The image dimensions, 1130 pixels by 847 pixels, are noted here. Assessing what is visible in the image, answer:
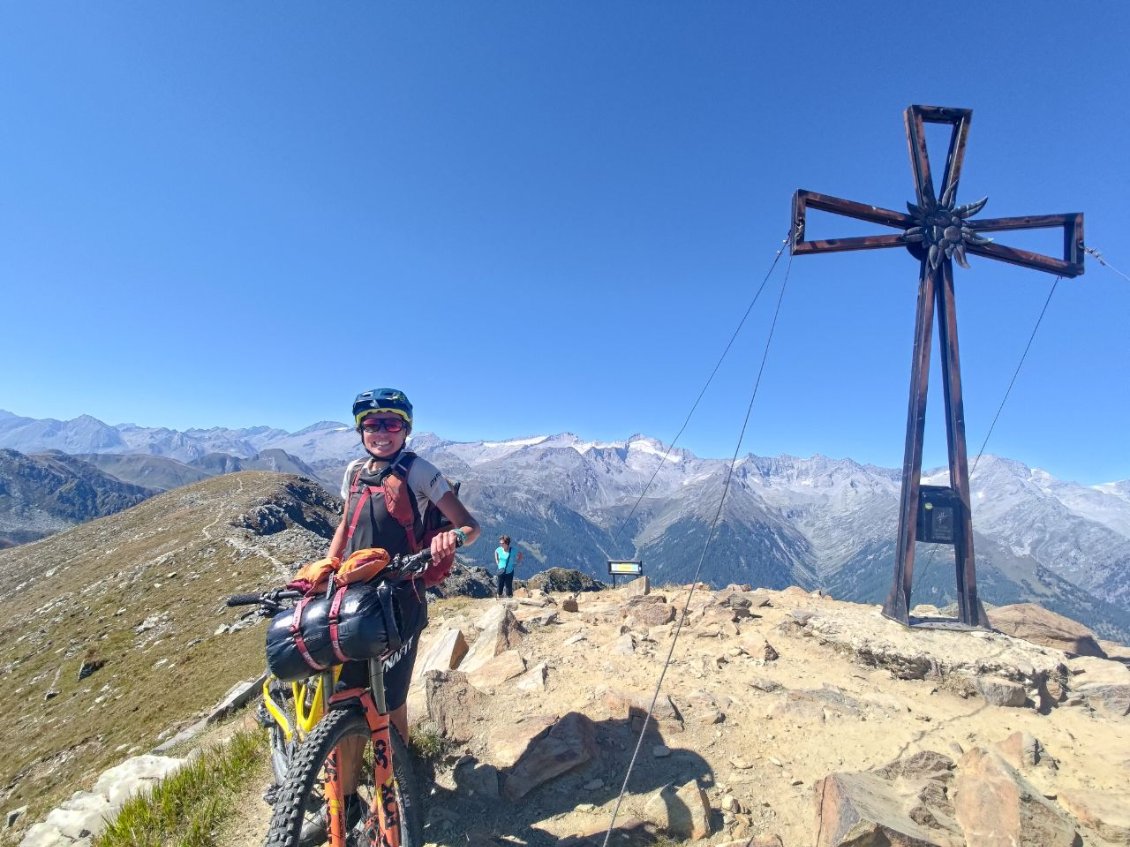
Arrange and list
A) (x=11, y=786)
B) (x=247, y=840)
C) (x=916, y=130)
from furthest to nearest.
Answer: (x=11, y=786) → (x=916, y=130) → (x=247, y=840)

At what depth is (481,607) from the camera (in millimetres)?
15188

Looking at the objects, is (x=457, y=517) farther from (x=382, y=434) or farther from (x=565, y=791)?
(x=565, y=791)

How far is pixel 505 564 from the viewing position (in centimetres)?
2178

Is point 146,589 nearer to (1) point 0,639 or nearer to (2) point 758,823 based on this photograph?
(1) point 0,639

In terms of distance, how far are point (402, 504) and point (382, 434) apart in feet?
2.60

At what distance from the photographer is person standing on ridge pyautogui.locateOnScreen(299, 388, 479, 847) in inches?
185

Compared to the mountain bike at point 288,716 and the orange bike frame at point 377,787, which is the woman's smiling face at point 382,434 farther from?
the orange bike frame at point 377,787

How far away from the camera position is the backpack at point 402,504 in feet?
16.3

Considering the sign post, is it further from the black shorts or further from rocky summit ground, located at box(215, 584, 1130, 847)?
the black shorts

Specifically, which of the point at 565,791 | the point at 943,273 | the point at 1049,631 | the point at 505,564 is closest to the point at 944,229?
the point at 943,273

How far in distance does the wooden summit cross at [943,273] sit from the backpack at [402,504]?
34.9 feet

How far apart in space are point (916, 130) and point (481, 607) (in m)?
16.2

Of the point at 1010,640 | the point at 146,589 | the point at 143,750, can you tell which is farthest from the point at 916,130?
the point at 146,589

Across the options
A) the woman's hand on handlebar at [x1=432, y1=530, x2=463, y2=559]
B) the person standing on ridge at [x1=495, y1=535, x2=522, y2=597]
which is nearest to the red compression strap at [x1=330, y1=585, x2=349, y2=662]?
the woman's hand on handlebar at [x1=432, y1=530, x2=463, y2=559]
